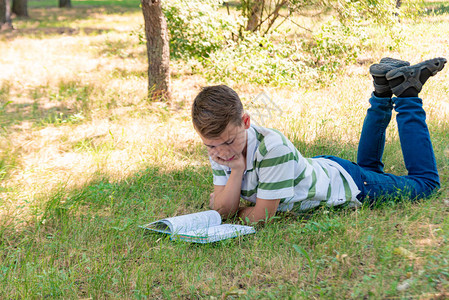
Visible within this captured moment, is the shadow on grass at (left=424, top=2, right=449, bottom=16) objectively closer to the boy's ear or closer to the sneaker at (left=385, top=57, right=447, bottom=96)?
the sneaker at (left=385, top=57, right=447, bottom=96)

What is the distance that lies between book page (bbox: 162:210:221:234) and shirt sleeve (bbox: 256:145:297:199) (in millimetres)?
476

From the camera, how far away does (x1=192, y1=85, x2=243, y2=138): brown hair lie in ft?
8.61

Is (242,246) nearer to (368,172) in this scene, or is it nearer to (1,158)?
(368,172)

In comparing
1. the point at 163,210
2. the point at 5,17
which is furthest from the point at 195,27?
the point at 5,17

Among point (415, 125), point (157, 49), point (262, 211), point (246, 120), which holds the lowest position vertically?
point (262, 211)

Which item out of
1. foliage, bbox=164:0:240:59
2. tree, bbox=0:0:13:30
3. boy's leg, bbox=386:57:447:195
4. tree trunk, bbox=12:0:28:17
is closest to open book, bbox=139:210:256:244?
boy's leg, bbox=386:57:447:195

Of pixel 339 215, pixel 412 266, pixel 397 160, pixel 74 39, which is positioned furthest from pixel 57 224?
pixel 74 39

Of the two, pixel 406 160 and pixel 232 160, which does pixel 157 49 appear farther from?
pixel 406 160

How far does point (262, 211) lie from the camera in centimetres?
288

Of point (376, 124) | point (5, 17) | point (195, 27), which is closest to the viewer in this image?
point (376, 124)

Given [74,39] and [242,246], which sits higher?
[74,39]

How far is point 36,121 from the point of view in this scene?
5469 mm

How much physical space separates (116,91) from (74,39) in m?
5.45

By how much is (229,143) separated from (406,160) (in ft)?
5.43
